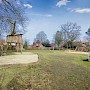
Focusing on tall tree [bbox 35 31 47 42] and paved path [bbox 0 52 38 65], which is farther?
tall tree [bbox 35 31 47 42]

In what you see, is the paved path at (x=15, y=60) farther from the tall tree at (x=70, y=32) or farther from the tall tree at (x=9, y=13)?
the tall tree at (x=70, y=32)

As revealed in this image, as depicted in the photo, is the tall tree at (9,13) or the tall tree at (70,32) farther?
the tall tree at (70,32)

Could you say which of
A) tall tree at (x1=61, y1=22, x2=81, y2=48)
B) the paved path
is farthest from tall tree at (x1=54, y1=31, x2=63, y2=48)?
the paved path

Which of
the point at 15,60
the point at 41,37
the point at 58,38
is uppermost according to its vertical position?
the point at 41,37

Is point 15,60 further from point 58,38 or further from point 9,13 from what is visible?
point 58,38

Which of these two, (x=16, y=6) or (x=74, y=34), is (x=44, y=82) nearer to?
(x=16, y=6)

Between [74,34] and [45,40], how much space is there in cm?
1589

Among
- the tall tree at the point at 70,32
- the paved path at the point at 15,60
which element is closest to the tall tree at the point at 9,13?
the paved path at the point at 15,60

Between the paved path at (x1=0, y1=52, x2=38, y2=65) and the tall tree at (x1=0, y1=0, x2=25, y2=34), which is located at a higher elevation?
the tall tree at (x1=0, y1=0, x2=25, y2=34)

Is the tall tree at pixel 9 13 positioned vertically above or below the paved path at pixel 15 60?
above

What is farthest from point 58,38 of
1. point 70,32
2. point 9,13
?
point 9,13

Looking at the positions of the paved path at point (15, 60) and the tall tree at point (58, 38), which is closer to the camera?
the paved path at point (15, 60)

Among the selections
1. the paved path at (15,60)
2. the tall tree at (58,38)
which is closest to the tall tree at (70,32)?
the tall tree at (58,38)

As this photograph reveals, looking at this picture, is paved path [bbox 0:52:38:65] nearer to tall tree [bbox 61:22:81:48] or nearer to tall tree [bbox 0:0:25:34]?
tall tree [bbox 0:0:25:34]
